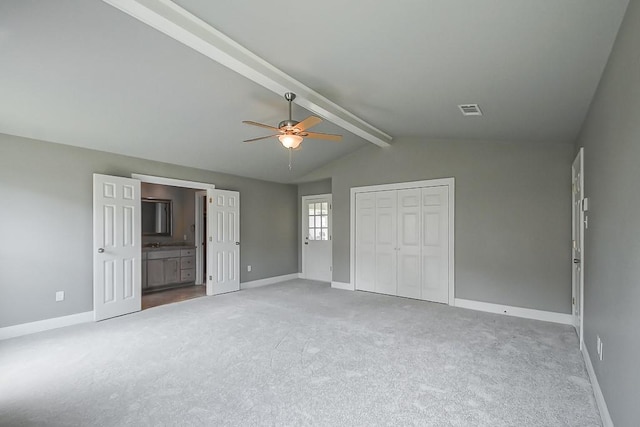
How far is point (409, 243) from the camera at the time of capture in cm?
559

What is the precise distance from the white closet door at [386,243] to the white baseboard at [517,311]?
1212 mm

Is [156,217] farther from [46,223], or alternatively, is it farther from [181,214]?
[46,223]

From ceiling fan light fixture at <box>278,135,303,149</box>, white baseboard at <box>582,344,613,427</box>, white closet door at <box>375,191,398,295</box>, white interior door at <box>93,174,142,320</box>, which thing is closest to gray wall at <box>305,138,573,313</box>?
white closet door at <box>375,191,398,295</box>

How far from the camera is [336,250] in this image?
6.56 metres

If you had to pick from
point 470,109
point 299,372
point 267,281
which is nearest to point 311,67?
point 470,109

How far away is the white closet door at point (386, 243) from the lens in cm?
579

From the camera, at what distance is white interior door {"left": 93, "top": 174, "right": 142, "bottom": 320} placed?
169 inches

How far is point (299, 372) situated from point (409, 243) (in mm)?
3425

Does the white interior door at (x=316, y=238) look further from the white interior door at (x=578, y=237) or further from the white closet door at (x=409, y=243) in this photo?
the white interior door at (x=578, y=237)

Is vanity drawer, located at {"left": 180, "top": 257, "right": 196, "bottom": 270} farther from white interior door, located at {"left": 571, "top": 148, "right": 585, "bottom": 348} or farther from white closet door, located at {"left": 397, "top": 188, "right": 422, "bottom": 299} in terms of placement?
white interior door, located at {"left": 571, "top": 148, "right": 585, "bottom": 348}

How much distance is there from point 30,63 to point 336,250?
205 inches

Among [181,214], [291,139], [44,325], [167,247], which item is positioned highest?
[291,139]

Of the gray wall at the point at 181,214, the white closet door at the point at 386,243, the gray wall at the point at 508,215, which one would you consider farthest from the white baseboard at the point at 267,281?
the gray wall at the point at 508,215

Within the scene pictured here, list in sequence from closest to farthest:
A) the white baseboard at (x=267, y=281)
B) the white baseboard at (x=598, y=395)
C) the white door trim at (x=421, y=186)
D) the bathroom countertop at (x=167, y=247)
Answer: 1. the white baseboard at (x=598, y=395)
2. the white door trim at (x=421, y=186)
3. the bathroom countertop at (x=167, y=247)
4. the white baseboard at (x=267, y=281)
